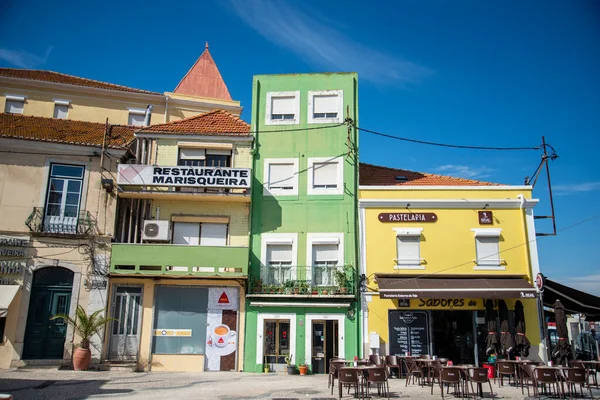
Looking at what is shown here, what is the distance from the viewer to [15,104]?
3023cm

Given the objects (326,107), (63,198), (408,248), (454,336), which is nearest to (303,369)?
(454,336)

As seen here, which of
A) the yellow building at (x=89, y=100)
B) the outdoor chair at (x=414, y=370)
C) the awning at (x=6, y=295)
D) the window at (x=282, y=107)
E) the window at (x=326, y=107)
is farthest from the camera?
the yellow building at (x=89, y=100)

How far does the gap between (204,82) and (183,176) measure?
15.1 metres

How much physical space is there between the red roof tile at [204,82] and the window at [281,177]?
13.0 metres

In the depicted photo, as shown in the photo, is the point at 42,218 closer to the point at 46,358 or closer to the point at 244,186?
the point at 46,358

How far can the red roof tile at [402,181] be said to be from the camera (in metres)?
23.8

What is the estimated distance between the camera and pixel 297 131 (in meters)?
23.5

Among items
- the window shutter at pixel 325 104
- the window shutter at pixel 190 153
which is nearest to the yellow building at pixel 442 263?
the window shutter at pixel 325 104

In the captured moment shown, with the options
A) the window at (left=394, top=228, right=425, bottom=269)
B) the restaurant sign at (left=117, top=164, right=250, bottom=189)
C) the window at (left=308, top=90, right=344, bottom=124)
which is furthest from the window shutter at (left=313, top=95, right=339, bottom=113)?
the window at (left=394, top=228, right=425, bottom=269)

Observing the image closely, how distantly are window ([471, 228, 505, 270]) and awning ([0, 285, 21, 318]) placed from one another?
59.2ft

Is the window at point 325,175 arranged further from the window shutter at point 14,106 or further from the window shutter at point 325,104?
the window shutter at point 14,106

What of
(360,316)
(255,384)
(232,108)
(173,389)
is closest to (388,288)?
(360,316)

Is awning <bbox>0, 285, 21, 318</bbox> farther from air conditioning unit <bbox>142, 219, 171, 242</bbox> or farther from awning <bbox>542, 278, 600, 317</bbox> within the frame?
awning <bbox>542, 278, 600, 317</bbox>

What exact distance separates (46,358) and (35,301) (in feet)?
7.22
